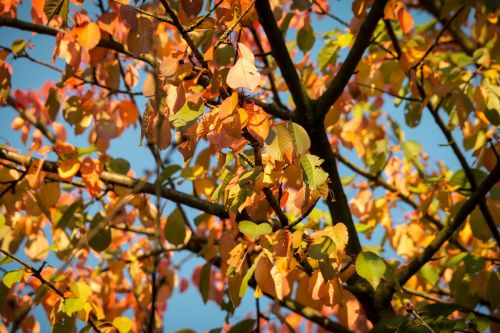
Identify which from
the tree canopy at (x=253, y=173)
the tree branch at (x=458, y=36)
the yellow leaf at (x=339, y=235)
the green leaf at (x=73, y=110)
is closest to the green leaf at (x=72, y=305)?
the tree canopy at (x=253, y=173)

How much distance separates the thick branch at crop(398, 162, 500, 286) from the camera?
5.12ft

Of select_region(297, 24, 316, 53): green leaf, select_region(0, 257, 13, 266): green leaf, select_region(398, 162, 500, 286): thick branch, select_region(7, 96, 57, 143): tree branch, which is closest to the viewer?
select_region(0, 257, 13, 266): green leaf

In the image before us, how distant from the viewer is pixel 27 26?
1726 millimetres

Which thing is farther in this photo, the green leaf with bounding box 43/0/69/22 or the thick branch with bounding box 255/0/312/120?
the thick branch with bounding box 255/0/312/120

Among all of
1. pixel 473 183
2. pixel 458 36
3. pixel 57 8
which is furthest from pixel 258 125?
pixel 458 36

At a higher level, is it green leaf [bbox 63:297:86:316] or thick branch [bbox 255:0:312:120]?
thick branch [bbox 255:0:312:120]

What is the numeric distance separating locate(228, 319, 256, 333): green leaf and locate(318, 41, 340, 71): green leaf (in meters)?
1.03

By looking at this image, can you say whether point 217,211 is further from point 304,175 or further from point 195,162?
point 304,175

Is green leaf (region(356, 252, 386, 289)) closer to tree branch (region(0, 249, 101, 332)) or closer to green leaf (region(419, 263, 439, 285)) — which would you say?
green leaf (region(419, 263, 439, 285))

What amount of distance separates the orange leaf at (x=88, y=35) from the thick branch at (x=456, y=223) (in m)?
1.15

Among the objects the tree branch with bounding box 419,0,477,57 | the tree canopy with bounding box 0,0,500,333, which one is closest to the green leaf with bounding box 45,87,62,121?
the tree canopy with bounding box 0,0,500,333

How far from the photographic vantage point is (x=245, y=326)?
172 centimetres

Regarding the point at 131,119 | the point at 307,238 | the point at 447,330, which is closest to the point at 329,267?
the point at 307,238

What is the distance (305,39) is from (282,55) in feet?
2.45
